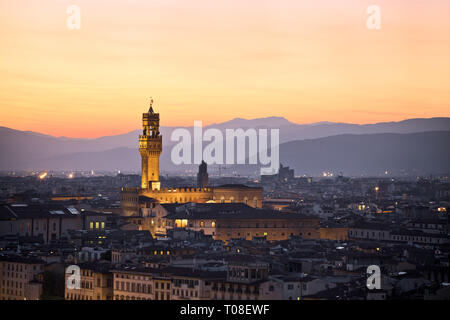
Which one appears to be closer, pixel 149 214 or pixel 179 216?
pixel 179 216

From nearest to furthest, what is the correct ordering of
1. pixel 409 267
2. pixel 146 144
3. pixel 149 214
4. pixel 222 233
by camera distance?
pixel 409 267
pixel 222 233
pixel 149 214
pixel 146 144

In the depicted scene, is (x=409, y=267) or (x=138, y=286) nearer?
(x=138, y=286)

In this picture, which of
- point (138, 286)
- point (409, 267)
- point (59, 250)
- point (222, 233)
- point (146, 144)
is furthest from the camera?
point (146, 144)

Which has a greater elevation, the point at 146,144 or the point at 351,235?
the point at 146,144
